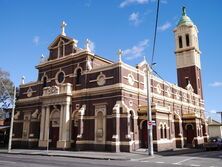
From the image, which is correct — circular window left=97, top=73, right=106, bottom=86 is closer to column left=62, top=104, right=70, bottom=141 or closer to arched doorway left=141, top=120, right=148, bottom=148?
column left=62, top=104, right=70, bottom=141

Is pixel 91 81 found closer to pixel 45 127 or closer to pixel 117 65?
pixel 117 65

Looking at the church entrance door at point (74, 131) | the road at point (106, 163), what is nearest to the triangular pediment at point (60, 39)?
the church entrance door at point (74, 131)

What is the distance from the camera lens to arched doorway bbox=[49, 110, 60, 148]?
3400cm

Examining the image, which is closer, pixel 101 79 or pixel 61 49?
pixel 101 79

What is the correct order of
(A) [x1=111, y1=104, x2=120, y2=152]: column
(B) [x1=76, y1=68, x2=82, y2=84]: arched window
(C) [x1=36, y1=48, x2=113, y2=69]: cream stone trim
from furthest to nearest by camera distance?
(B) [x1=76, y1=68, x2=82, y2=84]: arched window < (C) [x1=36, y1=48, x2=113, y2=69]: cream stone trim < (A) [x1=111, y1=104, x2=120, y2=152]: column

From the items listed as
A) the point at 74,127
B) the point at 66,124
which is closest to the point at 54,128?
the point at 66,124

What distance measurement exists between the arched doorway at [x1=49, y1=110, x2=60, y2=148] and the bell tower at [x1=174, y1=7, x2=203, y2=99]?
89.3ft

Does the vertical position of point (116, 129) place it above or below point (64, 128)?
below

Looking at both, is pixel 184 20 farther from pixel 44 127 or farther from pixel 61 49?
pixel 44 127

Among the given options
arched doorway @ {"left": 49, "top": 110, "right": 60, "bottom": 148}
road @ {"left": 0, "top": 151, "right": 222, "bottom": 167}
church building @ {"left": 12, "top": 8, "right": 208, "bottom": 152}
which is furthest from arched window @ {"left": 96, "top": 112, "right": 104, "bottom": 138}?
road @ {"left": 0, "top": 151, "right": 222, "bottom": 167}

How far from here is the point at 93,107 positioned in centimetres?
3144

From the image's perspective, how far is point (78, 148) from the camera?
29.9m

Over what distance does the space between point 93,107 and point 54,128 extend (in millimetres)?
7049

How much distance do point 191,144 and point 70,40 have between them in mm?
25126
